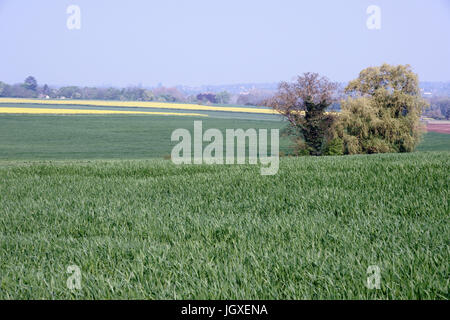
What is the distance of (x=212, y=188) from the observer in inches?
370

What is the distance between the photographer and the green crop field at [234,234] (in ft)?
12.2

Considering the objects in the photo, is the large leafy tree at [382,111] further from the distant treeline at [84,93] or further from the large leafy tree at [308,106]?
the distant treeline at [84,93]

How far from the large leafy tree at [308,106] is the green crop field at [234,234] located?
3026cm

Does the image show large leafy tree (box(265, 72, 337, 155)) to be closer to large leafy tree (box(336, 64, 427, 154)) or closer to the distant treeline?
large leafy tree (box(336, 64, 427, 154))

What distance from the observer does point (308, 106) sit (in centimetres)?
4278

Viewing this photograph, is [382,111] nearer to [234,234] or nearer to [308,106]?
[308,106]

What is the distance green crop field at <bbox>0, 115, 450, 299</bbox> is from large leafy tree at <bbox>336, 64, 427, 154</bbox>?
99.8ft

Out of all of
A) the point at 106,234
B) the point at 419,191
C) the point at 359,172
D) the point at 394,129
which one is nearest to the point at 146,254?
the point at 106,234

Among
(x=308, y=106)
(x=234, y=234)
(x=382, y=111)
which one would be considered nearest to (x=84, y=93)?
(x=308, y=106)

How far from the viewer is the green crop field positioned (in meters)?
3.73

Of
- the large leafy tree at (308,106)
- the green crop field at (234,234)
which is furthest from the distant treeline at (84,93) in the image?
the green crop field at (234,234)
